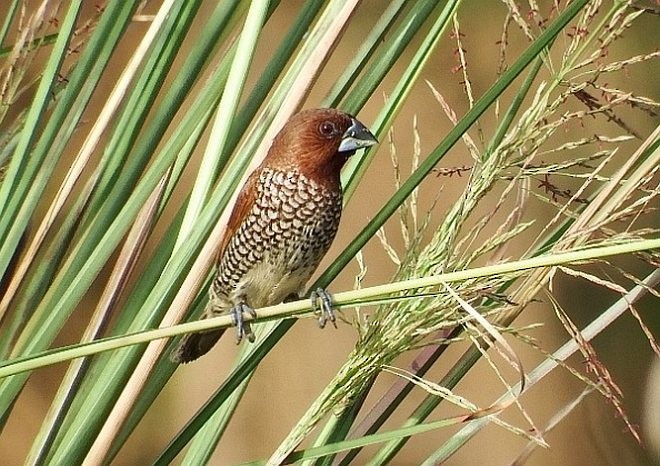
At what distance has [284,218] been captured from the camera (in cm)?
98

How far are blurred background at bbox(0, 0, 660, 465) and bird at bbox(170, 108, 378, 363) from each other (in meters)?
0.91

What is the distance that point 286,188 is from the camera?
0.99 metres

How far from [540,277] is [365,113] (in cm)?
131

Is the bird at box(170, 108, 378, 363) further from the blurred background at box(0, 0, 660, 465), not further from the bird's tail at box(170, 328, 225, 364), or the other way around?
the blurred background at box(0, 0, 660, 465)

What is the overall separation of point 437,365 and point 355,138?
1283 millimetres

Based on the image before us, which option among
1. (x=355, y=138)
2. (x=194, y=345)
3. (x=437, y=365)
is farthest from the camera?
(x=437, y=365)

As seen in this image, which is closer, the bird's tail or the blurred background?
the bird's tail

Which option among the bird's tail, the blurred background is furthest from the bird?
the blurred background

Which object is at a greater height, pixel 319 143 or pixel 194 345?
pixel 319 143

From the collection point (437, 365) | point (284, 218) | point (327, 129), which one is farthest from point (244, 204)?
point (437, 365)

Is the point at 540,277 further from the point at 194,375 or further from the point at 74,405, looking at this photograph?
the point at 194,375

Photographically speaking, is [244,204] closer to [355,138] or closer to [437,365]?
[355,138]

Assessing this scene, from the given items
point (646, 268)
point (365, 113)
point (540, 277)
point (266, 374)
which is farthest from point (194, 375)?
point (540, 277)

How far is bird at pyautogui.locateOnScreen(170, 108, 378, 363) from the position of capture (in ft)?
3.16
